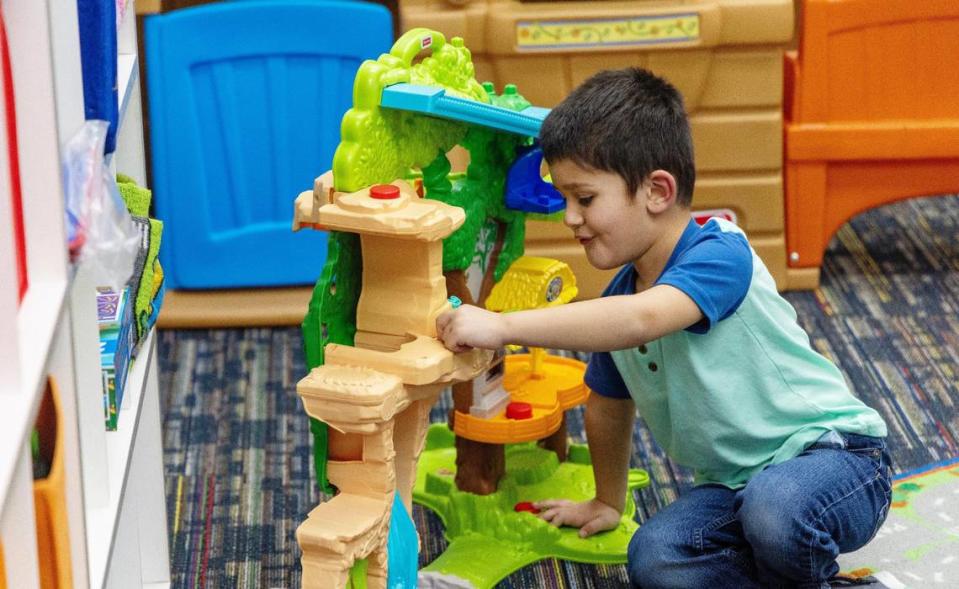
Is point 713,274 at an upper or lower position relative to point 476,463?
upper

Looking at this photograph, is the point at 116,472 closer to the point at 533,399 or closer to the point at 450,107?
the point at 450,107

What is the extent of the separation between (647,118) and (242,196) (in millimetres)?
1184

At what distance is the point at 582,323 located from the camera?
1369 mm

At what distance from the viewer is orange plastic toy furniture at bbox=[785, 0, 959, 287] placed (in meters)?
2.45

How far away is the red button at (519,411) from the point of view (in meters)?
1.71

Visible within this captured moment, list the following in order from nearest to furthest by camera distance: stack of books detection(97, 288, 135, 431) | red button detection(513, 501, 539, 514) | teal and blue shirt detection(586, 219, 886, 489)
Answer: stack of books detection(97, 288, 135, 431), teal and blue shirt detection(586, 219, 886, 489), red button detection(513, 501, 539, 514)

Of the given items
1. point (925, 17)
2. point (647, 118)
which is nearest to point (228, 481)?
point (647, 118)

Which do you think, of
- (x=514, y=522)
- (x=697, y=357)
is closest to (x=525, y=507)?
(x=514, y=522)

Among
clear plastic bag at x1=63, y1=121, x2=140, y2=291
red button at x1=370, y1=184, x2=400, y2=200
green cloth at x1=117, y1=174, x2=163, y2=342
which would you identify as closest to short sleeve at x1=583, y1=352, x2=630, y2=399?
red button at x1=370, y1=184, x2=400, y2=200

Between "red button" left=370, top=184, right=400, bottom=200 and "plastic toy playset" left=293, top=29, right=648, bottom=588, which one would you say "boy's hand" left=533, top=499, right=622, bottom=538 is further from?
"red button" left=370, top=184, right=400, bottom=200

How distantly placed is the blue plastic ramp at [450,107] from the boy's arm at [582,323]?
0.66ft

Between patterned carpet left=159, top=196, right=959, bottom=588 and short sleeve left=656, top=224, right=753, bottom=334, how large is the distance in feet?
1.38

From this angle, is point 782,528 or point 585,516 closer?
point 782,528

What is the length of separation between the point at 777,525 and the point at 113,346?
2.26ft
